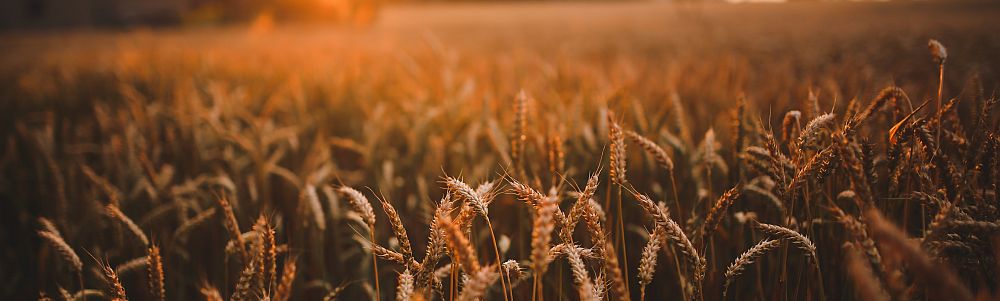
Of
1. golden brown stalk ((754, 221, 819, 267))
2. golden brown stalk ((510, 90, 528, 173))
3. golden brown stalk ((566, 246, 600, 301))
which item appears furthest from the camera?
golden brown stalk ((510, 90, 528, 173))

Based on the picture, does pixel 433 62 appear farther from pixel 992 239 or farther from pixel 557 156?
pixel 992 239

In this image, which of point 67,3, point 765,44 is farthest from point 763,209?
point 67,3

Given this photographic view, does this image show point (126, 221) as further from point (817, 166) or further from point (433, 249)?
point (817, 166)

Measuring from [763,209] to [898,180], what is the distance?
1.00 feet

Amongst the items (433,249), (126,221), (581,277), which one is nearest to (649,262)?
(581,277)

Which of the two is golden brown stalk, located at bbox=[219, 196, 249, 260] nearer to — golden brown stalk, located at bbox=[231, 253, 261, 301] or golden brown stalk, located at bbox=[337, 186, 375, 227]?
golden brown stalk, located at bbox=[231, 253, 261, 301]

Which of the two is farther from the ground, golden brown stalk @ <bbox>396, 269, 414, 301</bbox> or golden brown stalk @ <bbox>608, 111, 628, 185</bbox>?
golden brown stalk @ <bbox>608, 111, 628, 185</bbox>

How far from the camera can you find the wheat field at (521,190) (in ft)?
2.26

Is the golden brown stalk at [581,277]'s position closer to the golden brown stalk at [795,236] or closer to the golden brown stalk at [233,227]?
the golden brown stalk at [795,236]

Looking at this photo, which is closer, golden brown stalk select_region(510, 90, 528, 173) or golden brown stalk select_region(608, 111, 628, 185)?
golden brown stalk select_region(608, 111, 628, 185)

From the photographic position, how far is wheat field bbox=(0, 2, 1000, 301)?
0.69m

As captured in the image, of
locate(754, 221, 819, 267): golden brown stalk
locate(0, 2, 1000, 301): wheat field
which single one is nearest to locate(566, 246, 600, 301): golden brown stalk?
locate(0, 2, 1000, 301): wheat field

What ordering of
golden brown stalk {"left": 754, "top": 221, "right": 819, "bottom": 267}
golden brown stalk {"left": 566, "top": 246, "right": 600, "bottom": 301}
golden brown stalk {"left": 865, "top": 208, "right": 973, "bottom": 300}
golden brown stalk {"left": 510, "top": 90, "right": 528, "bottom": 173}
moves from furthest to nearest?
golden brown stalk {"left": 510, "top": 90, "right": 528, "bottom": 173}, golden brown stalk {"left": 754, "top": 221, "right": 819, "bottom": 267}, golden brown stalk {"left": 566, "top": 246, "right": 600, "bottom": 301}, golden brown stalk {"left": 865, "top": 208, "right": 973, "bottom": 300}

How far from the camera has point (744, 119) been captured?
3.86 feet
